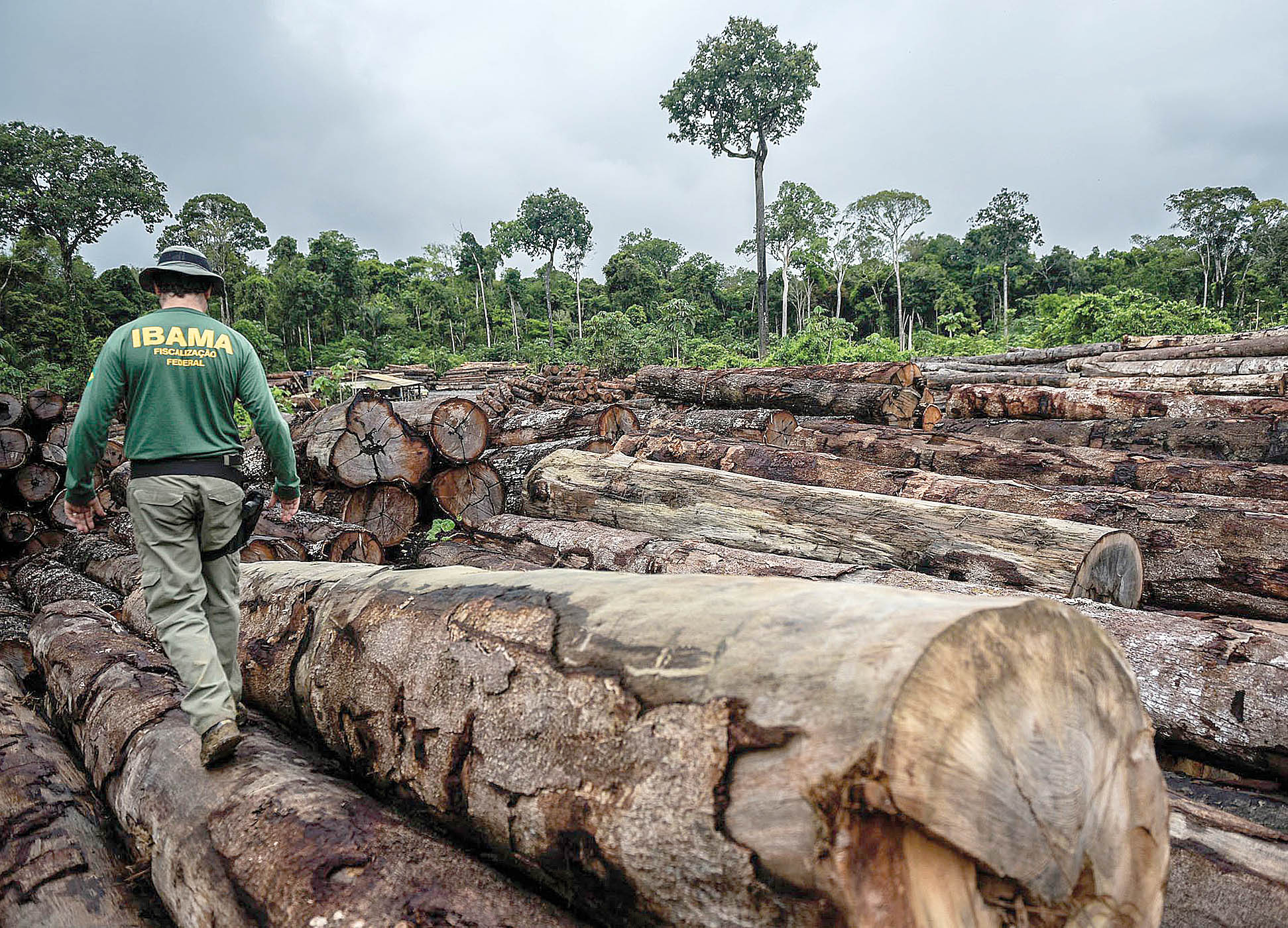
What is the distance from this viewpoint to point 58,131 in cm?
2881

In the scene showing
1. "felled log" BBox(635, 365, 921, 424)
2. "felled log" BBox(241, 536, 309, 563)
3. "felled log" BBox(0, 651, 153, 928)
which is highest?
"felled log" BBox(635, 365, 921, 424)

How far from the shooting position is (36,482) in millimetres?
7527

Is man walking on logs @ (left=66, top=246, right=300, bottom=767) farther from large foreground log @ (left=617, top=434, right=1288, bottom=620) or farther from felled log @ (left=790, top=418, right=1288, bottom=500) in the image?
Answer: felled log @ (left=790, top=418, right=1288, bottom=500)

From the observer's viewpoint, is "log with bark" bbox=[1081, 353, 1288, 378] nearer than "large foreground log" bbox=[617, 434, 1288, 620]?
No

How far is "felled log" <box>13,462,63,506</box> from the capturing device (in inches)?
293

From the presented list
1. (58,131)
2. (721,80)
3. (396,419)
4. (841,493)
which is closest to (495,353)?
(721,80)

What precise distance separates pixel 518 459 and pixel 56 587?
362 centimetres

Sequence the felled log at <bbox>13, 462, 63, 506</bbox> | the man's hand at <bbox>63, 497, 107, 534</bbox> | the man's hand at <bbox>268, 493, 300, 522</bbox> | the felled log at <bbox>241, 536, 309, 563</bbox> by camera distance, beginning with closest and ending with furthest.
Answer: the man's hand at <bbox>63, 497, 107, 534</bbox>, the man's hand at <bbox>268, 493, 300, 522</bbox>, the felled log at <bbox>241, 536, 309, 563</bbox>, the felled log at <bbox>13, 462, 63, 506</bbox>

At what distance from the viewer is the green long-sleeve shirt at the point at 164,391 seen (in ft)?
7.22

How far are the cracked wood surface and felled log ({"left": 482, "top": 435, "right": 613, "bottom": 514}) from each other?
4527mm

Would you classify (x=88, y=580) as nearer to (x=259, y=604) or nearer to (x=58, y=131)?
(x=259, y=604)

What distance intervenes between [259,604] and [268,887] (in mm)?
1446

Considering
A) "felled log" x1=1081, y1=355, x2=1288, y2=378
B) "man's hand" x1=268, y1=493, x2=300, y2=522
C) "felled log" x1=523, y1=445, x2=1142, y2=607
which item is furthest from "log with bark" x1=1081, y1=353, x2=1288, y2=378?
Result: "man's hand" x1=268, y1=493, x2=300, y2=522

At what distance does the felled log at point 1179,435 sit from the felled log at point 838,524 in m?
2.11
